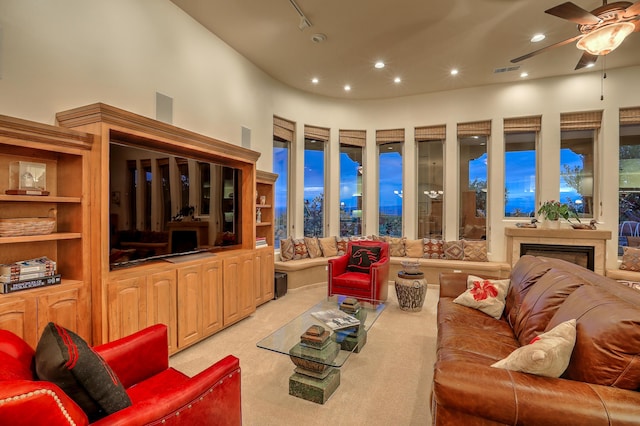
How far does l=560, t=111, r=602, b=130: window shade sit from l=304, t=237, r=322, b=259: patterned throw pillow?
486 cm

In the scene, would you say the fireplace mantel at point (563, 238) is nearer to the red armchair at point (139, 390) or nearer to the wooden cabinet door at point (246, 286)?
the wooden cabinet door at point (246, 286)

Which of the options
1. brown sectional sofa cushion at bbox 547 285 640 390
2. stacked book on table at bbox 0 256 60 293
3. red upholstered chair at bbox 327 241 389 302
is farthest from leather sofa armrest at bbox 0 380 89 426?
red upholstered chair at bbox 327 241 389 302

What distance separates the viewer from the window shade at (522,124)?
5754mm

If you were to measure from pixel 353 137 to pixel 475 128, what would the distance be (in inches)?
93.3

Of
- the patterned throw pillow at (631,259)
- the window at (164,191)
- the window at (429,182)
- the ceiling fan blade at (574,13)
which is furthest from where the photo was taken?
the window at (429,182)

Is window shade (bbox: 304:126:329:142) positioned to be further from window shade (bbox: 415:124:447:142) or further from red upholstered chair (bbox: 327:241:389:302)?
red upholstered chair (bbox: 327:241:389:302)

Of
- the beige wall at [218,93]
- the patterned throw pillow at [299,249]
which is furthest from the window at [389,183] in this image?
the patterned throw pillow at [299,249]

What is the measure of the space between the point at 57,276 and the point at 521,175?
22.6 ft

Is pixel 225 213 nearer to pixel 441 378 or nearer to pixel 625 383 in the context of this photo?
pixel 441 378

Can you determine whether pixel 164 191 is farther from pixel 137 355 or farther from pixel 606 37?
pixel 606 37

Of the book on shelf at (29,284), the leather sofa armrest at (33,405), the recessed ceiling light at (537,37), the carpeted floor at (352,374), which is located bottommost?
the carpeted floor at (352,374)

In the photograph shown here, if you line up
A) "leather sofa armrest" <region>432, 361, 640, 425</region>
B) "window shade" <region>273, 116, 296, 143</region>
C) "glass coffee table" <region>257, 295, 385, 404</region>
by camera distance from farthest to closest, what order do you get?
"window shade" <region>273, 116, 296, 143</region> → "glass coffee table" <region>257, 295, 385, 404</region> → "leather sofa armrest" <region>432, 361, 640, 425</region>

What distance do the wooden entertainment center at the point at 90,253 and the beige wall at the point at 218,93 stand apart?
41 cm

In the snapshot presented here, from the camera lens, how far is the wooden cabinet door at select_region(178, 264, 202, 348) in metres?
3.05
